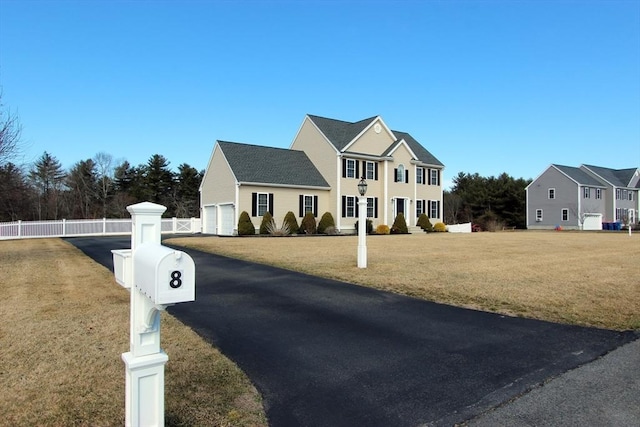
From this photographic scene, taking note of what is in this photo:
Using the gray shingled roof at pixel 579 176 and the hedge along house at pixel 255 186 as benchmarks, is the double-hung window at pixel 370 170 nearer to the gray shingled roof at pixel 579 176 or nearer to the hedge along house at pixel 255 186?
the hedge along house at pixel 255 186

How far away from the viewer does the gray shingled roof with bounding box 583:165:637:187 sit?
51188 millimetres

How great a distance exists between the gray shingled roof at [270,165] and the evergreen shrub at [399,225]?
599 centimetres

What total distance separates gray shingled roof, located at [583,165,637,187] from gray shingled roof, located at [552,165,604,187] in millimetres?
1700

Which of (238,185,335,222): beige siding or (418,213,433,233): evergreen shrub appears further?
(418,213,433,233): evergreen shrub

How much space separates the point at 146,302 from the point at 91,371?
2.17 m

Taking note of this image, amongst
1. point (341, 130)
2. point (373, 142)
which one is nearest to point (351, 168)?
point (373, 142)

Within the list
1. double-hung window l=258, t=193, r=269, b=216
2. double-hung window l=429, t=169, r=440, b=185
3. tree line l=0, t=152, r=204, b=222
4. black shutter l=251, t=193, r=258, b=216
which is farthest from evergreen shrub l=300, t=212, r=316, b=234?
tree line l=0, t=152, r=204, b=222

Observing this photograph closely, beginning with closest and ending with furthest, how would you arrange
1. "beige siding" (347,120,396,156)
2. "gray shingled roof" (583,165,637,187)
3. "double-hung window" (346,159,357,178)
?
"double-hung window" (346,159,357,178), "beige siding" (347,120,396,156), "gray shingled roof" (583,165,637,187)

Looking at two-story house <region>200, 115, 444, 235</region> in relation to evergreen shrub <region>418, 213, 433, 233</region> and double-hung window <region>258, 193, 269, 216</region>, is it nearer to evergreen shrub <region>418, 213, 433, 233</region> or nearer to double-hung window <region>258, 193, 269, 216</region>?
double-hung window <region>258, 193, 269, 216</region>

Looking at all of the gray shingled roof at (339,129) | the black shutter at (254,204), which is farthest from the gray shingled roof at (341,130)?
the black shutter at (254,204)

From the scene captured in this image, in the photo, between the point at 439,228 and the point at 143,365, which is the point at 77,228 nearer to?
the point at 439,228

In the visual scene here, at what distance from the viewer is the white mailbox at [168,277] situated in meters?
1.82

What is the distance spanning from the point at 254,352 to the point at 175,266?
273 centimetres

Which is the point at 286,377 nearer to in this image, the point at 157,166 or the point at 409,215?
the point at 409,215
